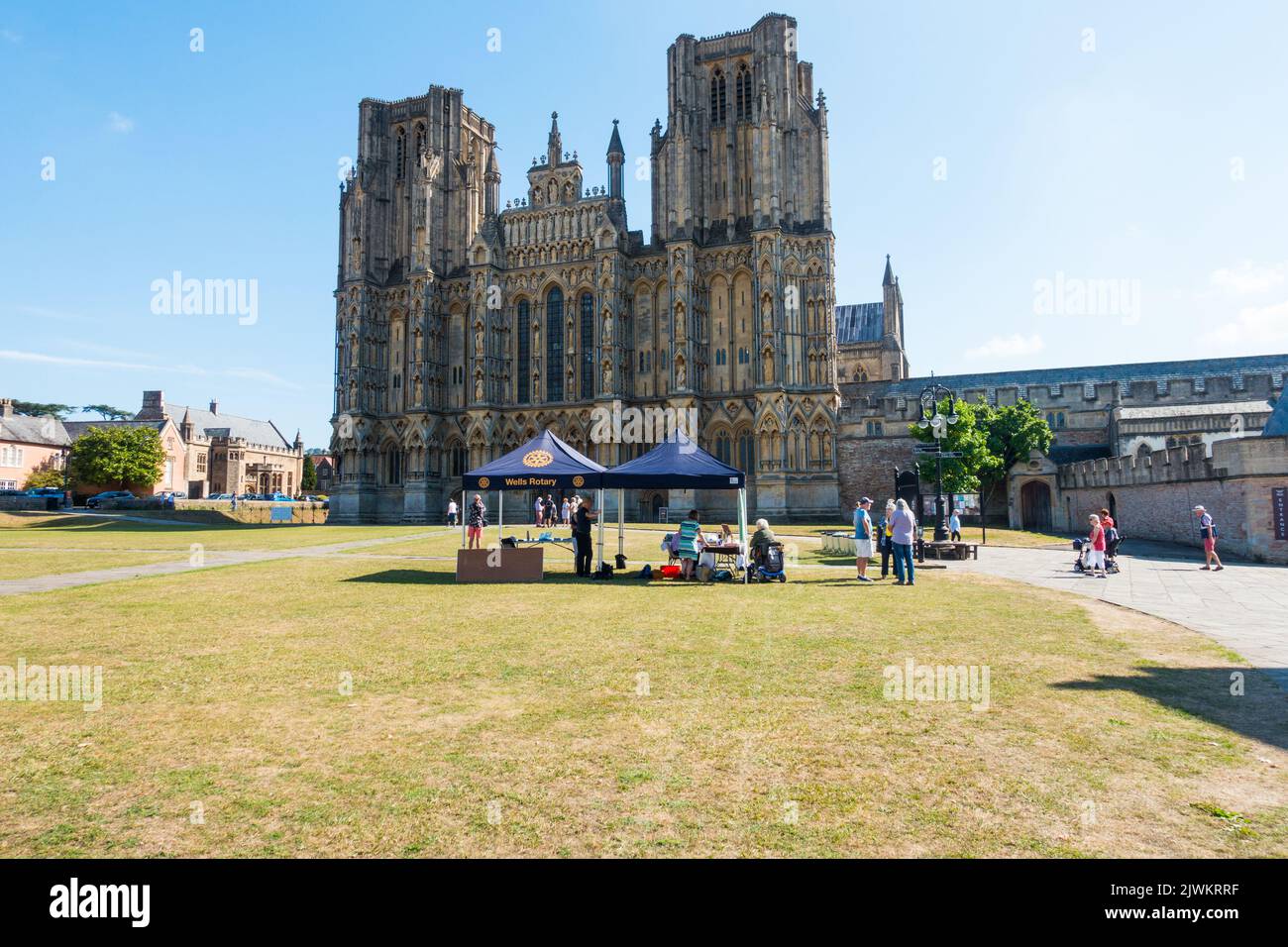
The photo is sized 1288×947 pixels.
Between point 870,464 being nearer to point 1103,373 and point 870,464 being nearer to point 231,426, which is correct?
point 1103,373

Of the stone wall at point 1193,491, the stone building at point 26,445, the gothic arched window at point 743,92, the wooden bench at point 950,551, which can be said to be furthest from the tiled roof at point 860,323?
the stone building at point 26,445

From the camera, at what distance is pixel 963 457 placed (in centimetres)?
3672

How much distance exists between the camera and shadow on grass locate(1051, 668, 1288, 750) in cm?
556

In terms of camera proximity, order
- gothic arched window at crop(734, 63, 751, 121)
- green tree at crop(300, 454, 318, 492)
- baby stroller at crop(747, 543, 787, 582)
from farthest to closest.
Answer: green tree at crop(300, 454, 318, 492)
gothic arched window at crop(734, 63, 751, 121)
baby stroller at crop(747, 543, 787, 582)

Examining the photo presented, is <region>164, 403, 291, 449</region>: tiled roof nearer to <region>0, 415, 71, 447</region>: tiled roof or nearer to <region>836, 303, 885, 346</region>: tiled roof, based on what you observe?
<region>0, 415, 71, 447</region>: tiled roof

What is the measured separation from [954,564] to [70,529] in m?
42.5

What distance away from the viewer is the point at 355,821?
3881 mm

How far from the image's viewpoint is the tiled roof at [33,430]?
7269 cm

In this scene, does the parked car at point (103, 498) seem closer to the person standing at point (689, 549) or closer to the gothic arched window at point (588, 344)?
the gothic arched window at point (588, 344)

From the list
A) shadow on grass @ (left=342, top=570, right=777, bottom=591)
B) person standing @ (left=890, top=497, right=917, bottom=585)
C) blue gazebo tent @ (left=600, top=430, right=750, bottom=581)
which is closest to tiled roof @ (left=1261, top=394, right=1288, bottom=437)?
person standing @ (left=890, top=497, right=917, bottom=585)

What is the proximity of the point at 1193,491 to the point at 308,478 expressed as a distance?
391 ft

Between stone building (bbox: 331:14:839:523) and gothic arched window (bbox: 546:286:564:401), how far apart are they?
6.9 inches
